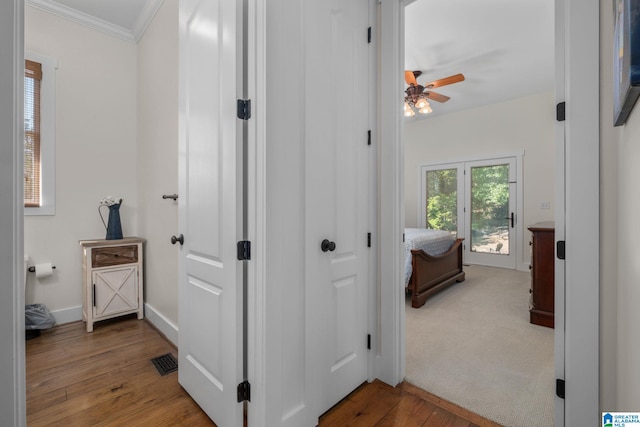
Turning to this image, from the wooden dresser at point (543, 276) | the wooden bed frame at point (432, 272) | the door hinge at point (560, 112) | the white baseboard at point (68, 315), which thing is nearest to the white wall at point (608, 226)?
the door hinge at point (560, 112)

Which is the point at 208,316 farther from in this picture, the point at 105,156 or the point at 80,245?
the point at 105,156

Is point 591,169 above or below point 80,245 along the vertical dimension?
above

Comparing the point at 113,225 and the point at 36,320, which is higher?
the point at 113,225

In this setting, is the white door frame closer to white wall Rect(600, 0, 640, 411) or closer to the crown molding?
white wall Rect(600, 0, 640, 411)

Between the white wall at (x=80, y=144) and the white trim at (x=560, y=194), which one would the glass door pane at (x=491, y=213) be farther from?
the white wall at (x=80, y=144)

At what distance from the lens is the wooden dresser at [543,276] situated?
2.57 metres

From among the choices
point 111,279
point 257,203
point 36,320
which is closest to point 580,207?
point 257,203

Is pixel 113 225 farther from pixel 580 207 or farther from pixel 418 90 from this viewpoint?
pixel 418 90

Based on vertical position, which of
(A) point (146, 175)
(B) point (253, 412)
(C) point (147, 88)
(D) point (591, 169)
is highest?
(C) point (147, 88)

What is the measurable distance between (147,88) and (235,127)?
2.17m

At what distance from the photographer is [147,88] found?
2.79 meters

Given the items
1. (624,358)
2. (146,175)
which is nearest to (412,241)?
(624,358)

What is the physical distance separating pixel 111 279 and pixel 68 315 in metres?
→ 0.58

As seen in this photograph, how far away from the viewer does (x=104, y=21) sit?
9.23 feet
